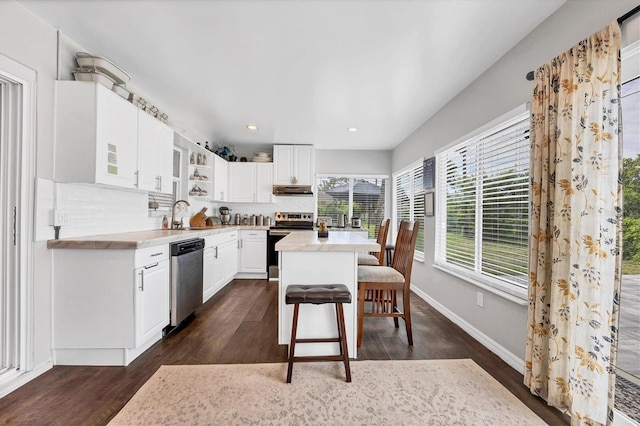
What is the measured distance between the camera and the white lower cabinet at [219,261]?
3.63 metres

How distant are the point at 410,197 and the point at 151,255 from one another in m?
3.97

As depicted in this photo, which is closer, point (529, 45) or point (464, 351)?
point (529, 45)

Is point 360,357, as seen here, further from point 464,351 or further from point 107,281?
point 107,281

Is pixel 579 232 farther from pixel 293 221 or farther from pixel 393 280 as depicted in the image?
pixel 293 221

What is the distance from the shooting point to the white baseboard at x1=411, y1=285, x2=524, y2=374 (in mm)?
2148

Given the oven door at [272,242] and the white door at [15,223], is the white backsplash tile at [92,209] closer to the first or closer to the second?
the white door at [15,223]

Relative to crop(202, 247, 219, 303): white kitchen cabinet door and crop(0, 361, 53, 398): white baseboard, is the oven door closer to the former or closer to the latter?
crop(202, 247, 219, 303): white kitchen cabinet door

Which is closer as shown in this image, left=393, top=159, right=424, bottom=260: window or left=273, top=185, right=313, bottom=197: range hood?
left=393, top=159, right=424, bottom=260: window

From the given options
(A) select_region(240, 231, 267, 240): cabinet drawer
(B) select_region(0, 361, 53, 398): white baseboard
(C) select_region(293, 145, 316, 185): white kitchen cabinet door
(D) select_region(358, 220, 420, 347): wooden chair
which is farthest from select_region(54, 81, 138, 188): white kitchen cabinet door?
(C) select_region(293, 145, 316, 185): white kitchen cabinet door

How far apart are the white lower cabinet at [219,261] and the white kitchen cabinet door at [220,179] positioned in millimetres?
723

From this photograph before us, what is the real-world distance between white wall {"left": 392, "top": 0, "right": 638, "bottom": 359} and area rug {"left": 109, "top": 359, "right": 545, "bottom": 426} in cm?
49

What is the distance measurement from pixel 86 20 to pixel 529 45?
3281mm

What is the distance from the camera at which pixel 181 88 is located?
10.3 ft

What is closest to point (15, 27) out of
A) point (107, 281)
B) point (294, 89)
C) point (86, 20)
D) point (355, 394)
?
point (86, 20)
